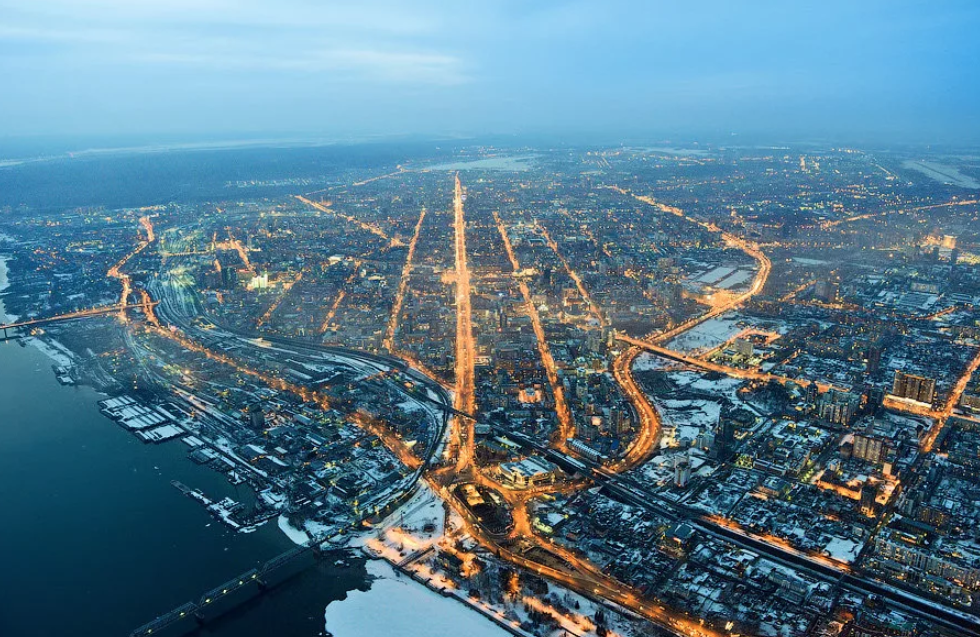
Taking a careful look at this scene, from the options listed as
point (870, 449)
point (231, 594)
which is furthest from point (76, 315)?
point (870, 449)

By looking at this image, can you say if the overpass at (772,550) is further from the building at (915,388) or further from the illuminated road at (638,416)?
the building at (915,388)

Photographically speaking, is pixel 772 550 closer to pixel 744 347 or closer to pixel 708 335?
pixel 744 347

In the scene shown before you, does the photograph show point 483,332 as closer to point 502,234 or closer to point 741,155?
point 502,234

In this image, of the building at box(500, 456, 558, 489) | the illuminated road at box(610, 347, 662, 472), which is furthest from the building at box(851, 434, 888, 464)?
the building at box(500, 456, 558, 489)

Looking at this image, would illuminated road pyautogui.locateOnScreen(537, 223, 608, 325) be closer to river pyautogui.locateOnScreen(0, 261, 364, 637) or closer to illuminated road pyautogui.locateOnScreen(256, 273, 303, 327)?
illuminated road pyautogui.locateOnScreen(256, 273, 303, 327)

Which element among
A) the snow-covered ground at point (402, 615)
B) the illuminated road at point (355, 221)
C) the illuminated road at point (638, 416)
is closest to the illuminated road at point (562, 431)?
the illuminated road at point (638, 416)

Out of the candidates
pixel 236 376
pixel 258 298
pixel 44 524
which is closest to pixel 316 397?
pixel 236 376
